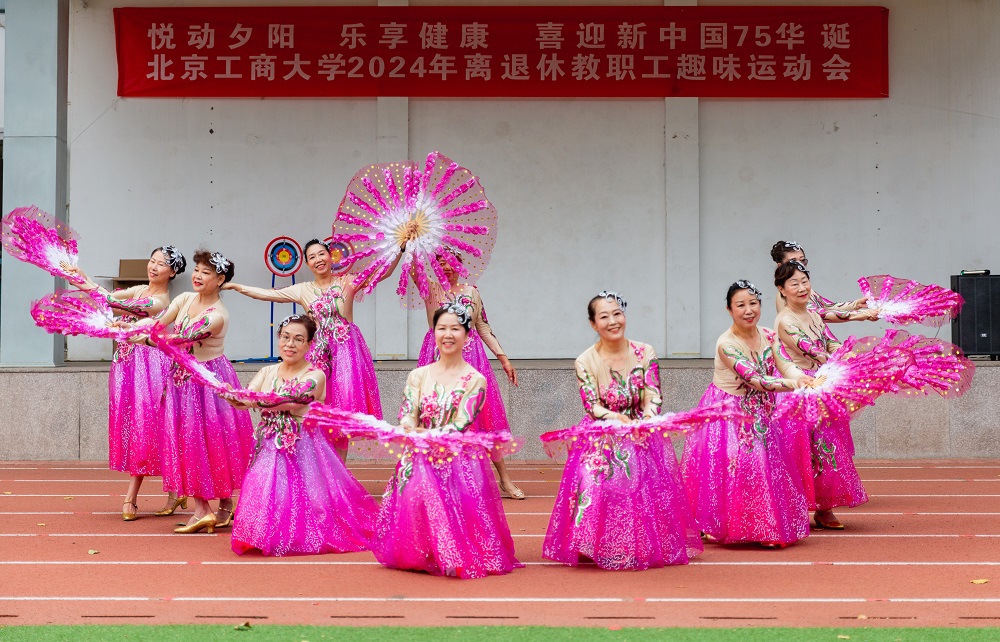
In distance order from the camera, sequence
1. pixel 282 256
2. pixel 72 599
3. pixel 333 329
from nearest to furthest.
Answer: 1. pixel 72 599
2. pixel 333 329
3. pixel 282 256

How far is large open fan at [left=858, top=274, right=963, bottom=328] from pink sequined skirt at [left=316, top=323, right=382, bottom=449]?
2943mm

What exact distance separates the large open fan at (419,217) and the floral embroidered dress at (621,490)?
55.2 inches

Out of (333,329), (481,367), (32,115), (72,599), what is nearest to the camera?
(72,599)

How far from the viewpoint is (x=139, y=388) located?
693cm

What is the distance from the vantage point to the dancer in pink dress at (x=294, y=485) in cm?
565

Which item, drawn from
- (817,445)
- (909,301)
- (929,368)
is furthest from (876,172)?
(929,368)

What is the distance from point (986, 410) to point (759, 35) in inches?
157

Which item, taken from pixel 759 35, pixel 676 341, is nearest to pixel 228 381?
pixel 676 341

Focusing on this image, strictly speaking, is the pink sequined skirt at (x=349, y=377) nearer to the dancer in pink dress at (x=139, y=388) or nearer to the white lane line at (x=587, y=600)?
the dancer in pink dress at (x=139, y=388)

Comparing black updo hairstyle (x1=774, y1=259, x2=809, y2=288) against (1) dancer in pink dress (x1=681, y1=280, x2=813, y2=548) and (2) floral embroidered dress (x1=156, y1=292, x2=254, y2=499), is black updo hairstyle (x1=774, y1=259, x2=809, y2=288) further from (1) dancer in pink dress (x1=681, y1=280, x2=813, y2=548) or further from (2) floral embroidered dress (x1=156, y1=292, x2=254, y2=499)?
(2) floral embroidered dress (x1=156, y1=292, x2=254, y2=499)

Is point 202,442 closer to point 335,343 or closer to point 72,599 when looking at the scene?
point 335,343

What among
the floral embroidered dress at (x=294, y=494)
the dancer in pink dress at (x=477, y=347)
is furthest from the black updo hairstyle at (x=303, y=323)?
the dancer in pink dress at (x=477, y=347)

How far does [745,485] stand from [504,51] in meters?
6.55

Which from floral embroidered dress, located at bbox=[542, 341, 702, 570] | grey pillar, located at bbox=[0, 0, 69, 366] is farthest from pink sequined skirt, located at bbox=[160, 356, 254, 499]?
grey pillar, located at bbox=[0, 0, 69, 366]
